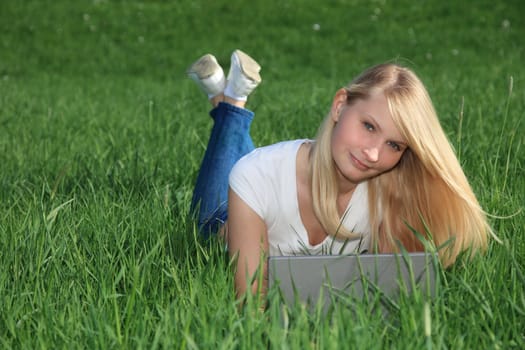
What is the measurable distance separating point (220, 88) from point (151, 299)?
1667mm

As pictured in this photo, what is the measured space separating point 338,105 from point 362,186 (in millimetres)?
299

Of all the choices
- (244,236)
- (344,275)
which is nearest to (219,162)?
(244,236)

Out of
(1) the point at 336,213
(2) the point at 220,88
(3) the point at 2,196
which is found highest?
(2) the point at 220,88

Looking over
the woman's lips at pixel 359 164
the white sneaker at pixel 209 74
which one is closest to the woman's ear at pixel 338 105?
the woman's lips at pixel 359 164

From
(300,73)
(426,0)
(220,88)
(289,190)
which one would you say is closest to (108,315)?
(289,190)

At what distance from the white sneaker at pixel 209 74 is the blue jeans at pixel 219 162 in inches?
4.8

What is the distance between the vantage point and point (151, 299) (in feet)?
7.06

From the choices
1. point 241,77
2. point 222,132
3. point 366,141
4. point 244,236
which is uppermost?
point 241,77

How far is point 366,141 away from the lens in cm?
237

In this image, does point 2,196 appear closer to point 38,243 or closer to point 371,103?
point 38,243

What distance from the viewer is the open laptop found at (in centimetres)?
198

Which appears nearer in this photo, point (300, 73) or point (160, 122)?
point (160, 122)

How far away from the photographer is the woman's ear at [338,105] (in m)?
2.52

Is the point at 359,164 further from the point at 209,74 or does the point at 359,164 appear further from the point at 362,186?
the point at 209,74
